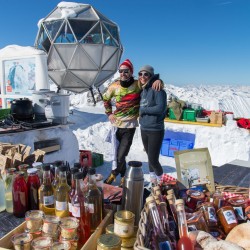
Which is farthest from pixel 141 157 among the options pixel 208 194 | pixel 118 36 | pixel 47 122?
pixel 118 36

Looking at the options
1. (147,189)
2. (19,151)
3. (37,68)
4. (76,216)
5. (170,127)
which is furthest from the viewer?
(170,127)

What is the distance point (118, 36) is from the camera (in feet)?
42.4

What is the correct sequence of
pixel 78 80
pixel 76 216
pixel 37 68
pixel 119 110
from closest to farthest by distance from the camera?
pixel 76 216 < pixel 119 110 < pixel 37 68 < pixel 78 80

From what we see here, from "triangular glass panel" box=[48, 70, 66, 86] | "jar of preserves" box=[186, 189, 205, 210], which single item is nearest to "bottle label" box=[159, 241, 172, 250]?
"jar of preserves" box=[186, 189, 205, 210]

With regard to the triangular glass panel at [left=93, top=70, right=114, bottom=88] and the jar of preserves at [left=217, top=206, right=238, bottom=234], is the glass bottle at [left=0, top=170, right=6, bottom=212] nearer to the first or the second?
the jar of preserves at [left=217, top=206, right=238, bottom=234]

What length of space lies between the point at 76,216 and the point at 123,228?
0.31m

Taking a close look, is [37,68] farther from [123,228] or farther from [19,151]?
[123,228]

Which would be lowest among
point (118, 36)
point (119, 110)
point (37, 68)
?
point (119, 110)

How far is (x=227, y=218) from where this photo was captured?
1.43 metres

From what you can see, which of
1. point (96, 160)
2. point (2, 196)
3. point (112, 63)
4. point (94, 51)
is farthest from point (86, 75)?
point (2, 196)

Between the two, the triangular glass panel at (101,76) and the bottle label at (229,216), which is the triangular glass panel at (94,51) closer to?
the triangular glass panel at (101,76)

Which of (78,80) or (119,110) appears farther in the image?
(78,80)

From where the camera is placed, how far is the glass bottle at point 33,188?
1775mm

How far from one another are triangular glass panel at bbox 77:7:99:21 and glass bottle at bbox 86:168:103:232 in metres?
11.4
